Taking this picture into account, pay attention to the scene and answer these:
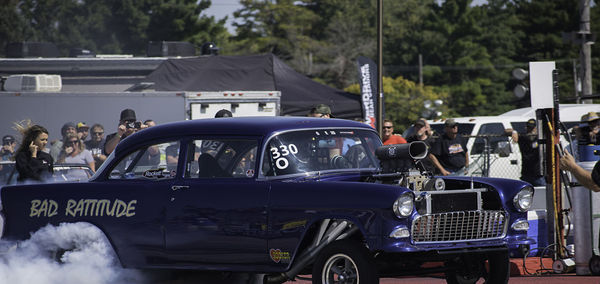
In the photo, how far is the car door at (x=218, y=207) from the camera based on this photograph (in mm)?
7566

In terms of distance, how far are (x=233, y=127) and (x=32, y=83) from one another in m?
12.4

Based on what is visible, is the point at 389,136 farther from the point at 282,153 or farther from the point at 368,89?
the point at 282,153

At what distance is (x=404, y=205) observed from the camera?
276 inches

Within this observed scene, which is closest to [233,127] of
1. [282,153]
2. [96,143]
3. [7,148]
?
[282,153]

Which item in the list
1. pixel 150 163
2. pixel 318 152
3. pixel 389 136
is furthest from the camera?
pixel 389 136

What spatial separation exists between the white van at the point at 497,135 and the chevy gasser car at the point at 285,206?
33.6ft

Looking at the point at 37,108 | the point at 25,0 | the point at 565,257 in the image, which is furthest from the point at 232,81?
the point at 25,0

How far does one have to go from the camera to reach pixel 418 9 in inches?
3292

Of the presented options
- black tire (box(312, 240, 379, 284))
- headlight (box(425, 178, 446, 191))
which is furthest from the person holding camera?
black tire (box(312, 240, 379, 284))

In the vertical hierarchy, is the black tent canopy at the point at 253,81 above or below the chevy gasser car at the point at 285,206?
above

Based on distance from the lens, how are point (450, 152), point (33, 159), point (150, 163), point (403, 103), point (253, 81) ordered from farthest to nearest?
point (403, 103), point (253, 81), point (450, 152), point (33, 159), point (150, 163)

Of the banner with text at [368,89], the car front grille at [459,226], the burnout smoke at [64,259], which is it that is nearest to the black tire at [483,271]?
the car front grille at [459,226]

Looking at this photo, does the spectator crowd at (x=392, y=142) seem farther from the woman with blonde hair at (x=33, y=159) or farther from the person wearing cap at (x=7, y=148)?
the woman with blonde hair at (x=33, y=159)

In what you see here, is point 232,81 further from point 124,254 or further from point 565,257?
point 124,254
